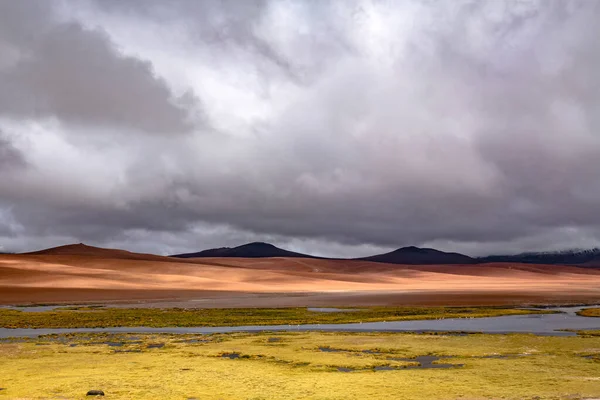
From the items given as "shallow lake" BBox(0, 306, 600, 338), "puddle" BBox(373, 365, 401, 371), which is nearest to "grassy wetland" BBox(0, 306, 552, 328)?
"shallow lake" BBox(0, 306, 600, 338)

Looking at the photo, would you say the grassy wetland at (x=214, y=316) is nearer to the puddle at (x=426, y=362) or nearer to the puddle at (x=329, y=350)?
the puddle at (x=329, y=350)

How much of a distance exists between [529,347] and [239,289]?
70511 millimetres

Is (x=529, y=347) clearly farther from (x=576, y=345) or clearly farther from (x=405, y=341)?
(x=405, y=341)

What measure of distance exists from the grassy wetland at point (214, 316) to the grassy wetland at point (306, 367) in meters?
9.45

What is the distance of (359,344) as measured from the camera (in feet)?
98.4

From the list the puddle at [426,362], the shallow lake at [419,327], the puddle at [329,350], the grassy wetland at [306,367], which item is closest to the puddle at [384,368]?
the grassy wetland at [306,367]

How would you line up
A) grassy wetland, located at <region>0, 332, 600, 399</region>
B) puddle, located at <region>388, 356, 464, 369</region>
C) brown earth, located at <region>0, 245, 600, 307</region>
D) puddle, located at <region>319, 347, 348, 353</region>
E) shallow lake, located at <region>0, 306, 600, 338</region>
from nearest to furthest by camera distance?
grassy wetland, located at <region>0, 332, 600, 399</region> < puddle, located at <region>388, 356, 464, 369</region> < puddle, located at <region>319, 347, 348, 353</region> < shallow lake, located at <region>0, 306, 600, 338</region> < brown earth, located at <region>0, 245, 600, 307</region>

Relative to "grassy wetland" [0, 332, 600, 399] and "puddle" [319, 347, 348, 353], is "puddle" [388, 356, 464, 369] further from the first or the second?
"puddle" [319, 347, 348, 353]

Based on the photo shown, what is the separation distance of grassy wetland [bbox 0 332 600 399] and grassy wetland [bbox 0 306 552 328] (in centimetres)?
945

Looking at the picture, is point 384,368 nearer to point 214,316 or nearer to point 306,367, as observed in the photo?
point 306,367

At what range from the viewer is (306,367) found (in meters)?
23.2

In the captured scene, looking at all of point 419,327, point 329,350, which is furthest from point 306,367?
point 419,327

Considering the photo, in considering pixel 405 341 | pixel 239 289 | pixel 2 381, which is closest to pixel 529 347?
pixel 405 341

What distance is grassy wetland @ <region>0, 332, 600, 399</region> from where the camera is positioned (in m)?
18.5
